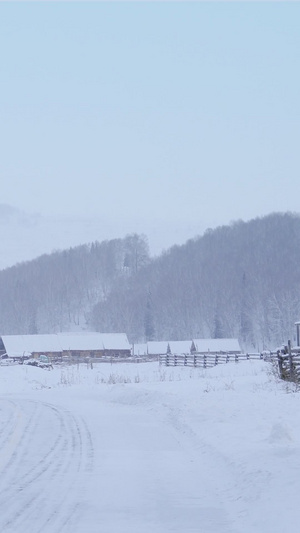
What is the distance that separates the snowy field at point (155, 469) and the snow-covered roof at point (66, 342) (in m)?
88.9

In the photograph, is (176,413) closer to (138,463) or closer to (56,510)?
(138,463)

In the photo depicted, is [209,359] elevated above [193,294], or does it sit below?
below

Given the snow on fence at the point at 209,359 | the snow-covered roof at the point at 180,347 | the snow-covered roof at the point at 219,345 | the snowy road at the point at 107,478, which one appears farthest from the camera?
the snow-covered roof at the point at 180,347

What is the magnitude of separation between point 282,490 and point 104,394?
20645 millimetres

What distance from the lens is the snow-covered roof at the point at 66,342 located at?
109 metres

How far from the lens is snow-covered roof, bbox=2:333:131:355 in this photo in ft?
358

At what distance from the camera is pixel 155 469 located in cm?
1123

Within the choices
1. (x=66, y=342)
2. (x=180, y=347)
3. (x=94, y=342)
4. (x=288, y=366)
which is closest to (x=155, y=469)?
(x=288, y=366)

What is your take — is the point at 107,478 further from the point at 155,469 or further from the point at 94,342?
the point at 94,342

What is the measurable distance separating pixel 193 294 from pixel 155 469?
141026 millimetres

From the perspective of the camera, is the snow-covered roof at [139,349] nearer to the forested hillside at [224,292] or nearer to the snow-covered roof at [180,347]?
the forested hillside at [224,292]

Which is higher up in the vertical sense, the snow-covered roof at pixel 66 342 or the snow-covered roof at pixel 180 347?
the snow-covered roof at pixel 66 342

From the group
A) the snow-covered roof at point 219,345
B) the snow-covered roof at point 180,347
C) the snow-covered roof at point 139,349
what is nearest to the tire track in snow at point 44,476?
the snow-covered roof at point 219,345

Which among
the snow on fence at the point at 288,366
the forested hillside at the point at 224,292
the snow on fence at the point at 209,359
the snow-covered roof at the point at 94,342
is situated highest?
the forested hillside at the point at 224,292
